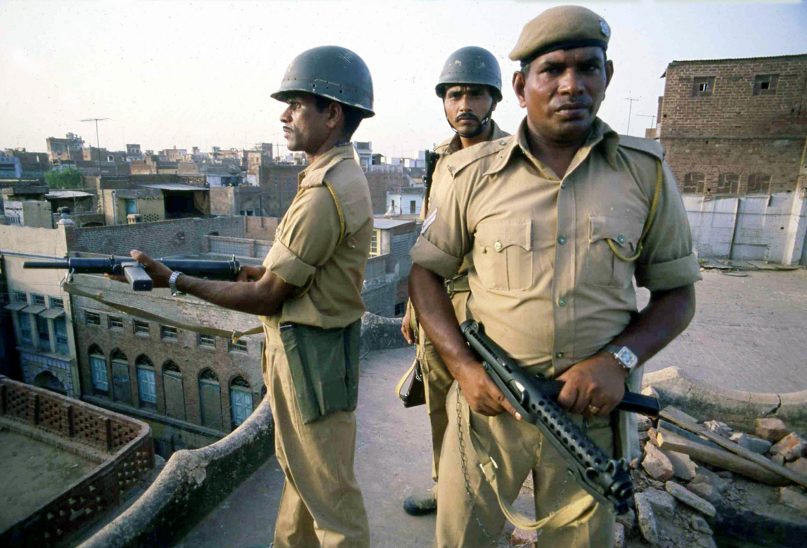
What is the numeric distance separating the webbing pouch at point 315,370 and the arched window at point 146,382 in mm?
20589

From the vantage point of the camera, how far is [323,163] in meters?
2.36

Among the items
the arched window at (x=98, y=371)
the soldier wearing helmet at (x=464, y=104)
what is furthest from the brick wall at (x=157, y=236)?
the soldier wearing helmet at (x=464, y=104)

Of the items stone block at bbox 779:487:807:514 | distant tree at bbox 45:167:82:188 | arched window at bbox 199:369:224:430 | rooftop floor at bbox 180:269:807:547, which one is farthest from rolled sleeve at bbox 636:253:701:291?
distant tree at bbox 45:167:82:188

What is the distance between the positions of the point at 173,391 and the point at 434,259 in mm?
20926

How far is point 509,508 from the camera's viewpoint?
1.89 metres

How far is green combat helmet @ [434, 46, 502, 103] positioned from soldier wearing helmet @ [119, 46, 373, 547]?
1406 millimetres

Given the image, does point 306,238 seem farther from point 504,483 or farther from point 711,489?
point 711,489

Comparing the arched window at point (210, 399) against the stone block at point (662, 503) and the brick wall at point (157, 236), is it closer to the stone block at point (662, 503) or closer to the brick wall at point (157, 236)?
the brick wall at point (157, 236)

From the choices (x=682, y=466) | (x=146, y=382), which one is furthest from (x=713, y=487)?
(x=146, y=382)

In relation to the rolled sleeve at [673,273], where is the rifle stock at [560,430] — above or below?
below

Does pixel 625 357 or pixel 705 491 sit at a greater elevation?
pixel 625 357

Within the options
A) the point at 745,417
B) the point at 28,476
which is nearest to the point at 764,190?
the point at 745,417

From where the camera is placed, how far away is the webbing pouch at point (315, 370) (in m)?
2.29

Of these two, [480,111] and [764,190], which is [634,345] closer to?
[480,111]
